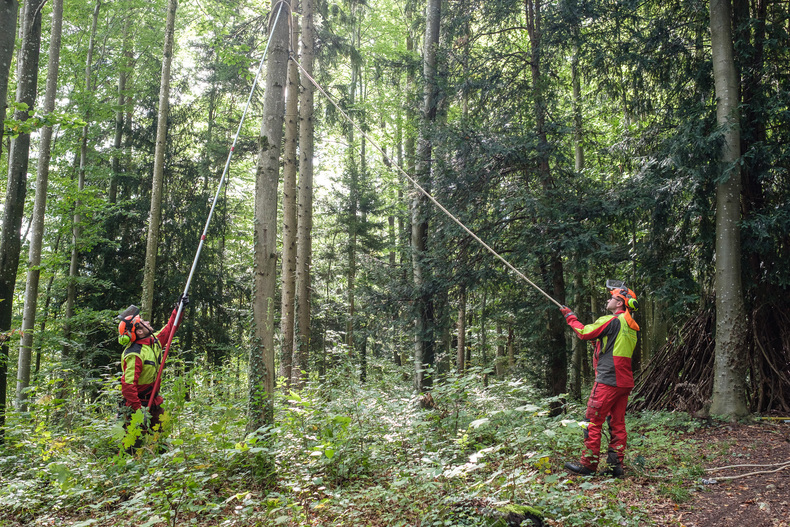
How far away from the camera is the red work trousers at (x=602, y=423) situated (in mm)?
5000

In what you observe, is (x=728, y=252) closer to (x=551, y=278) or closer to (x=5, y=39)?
(x=551, y=278)

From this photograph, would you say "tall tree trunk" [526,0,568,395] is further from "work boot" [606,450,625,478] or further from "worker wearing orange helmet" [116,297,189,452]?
"worker wearing orange helmet" [116,297,189,452]

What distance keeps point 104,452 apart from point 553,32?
32.6ft

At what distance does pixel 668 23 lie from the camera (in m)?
8.65

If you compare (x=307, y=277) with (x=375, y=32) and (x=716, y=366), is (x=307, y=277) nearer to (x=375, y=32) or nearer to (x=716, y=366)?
(x=716, y=366)

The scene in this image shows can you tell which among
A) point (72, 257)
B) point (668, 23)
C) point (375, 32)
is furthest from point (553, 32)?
point (375, 32)

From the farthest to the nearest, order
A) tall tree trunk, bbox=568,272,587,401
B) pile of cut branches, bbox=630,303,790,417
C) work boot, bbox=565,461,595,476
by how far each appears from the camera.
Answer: tall tree trunk, bbox=568,272,587,401, pile of cut branches, bbox=630,303,790,417, work boot, bbox=565,461,595,476

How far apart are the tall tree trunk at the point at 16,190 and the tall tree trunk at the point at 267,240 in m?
3.35

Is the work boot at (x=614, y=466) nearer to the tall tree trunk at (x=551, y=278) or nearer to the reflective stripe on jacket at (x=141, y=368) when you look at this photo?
the tall tree trunk at (x=551, y=278)

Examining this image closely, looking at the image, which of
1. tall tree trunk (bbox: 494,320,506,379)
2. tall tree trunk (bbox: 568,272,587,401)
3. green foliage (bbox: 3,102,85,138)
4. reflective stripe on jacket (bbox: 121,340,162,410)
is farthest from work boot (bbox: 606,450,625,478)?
tall tree trunk (bbox: 494,320,506,379)

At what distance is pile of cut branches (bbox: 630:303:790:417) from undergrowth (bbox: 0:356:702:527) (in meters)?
1.54

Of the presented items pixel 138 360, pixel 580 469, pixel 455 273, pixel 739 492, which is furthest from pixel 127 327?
pixel 739 492

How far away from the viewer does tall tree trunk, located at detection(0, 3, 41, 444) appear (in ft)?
20.7

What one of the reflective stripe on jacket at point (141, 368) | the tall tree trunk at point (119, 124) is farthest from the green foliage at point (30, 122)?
the tall tree trunk at point (119, 124)
